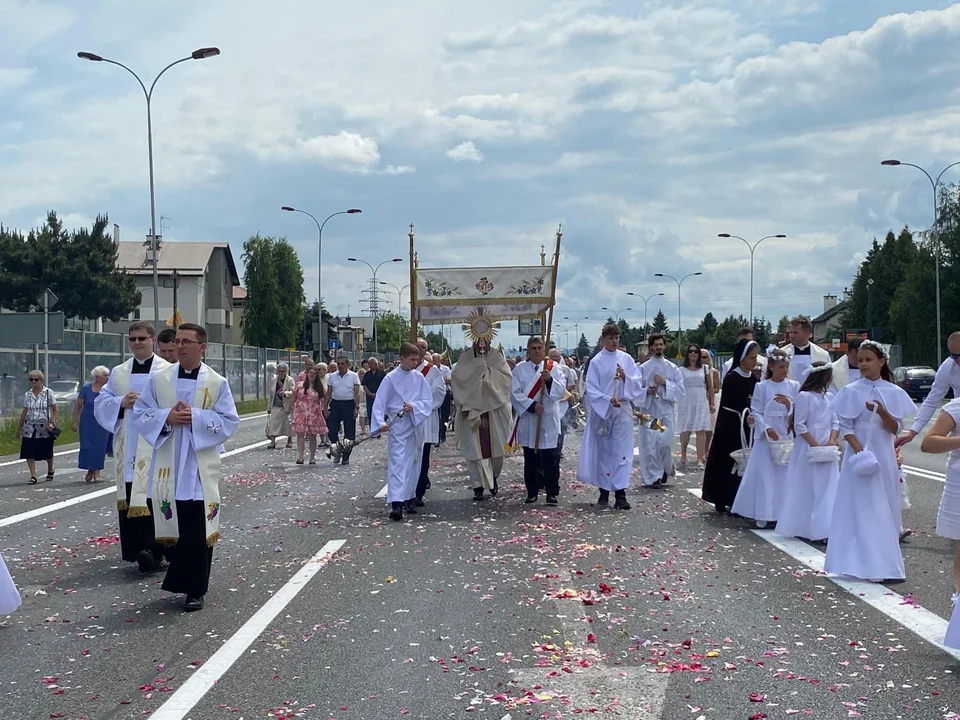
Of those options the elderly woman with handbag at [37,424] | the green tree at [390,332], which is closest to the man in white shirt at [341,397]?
the elderly woman with handbag at [37,424]

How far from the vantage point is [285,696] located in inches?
210

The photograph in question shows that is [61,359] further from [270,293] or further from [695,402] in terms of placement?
[270,293]

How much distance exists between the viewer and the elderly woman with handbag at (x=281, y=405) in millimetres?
21797

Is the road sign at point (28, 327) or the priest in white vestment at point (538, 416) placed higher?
the road sign at point (28, 327)

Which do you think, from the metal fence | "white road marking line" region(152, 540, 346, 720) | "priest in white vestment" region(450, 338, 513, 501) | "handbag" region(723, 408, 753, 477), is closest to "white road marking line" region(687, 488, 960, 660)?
"handbag" region(723, 408, 753, 477)

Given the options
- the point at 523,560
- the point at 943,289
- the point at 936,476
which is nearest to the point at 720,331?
the point at 943,289

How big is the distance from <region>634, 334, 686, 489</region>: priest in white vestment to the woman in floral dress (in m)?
6.15

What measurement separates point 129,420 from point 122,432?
2.02ft

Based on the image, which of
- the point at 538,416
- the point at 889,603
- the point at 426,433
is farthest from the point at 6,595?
the point at 538,416

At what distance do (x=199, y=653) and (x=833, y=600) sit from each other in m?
4.14

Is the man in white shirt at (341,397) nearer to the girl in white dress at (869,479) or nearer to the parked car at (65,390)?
the parked car at (65,390)

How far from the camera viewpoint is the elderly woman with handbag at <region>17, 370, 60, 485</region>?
52.6 feet

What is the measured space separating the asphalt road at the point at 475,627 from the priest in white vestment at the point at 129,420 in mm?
249

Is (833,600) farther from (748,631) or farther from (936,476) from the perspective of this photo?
(936,476)
